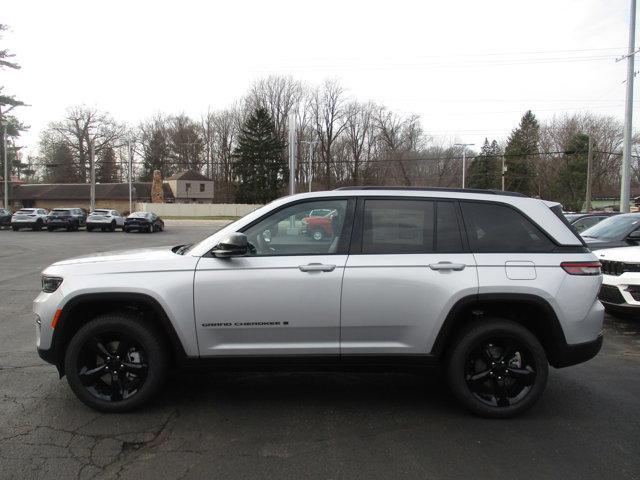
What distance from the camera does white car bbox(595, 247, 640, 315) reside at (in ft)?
22.5

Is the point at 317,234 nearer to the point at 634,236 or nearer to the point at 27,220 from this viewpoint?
the point at 634,236

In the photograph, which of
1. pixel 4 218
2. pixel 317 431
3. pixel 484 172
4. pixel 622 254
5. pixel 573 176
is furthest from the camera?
pixel 484 172

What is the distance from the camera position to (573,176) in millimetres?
56812

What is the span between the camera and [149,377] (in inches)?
155

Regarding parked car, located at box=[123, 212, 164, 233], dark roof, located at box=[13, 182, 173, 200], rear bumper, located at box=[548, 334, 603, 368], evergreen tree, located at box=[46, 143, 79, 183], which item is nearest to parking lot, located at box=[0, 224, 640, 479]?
rear bumper, located at box=[548, 334, 603, 368]

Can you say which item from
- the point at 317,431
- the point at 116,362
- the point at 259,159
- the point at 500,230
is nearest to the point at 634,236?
the point at 500,230

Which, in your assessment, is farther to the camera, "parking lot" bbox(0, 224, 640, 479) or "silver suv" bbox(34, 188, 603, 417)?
"silver suv" bbox(34, 188, 603, 417)

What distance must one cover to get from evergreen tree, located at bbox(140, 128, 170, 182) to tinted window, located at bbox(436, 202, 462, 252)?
86904 mm

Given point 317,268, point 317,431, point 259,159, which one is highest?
point 259,159

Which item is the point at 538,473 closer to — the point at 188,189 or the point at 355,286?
the point at 355,286

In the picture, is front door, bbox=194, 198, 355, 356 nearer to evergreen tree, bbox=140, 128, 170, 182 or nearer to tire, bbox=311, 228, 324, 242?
tire, bbox=311, 228, 324, 242

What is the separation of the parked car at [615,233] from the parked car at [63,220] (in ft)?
112

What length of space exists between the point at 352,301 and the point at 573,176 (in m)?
60.8

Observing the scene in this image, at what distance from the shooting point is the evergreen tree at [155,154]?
8494cm
